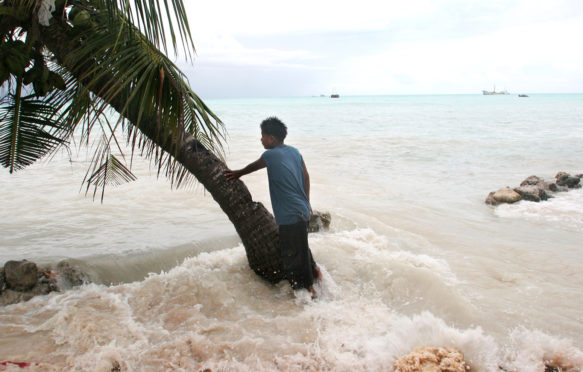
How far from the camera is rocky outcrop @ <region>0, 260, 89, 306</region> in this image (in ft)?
14.5

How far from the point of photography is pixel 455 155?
18.2 meters

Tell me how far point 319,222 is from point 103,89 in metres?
4.29

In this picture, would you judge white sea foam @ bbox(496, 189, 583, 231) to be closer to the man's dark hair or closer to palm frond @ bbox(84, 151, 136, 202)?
the man's dark hair

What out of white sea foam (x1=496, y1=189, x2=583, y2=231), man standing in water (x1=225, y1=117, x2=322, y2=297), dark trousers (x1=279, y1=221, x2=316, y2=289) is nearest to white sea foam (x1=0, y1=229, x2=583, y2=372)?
dark trousers (x1=279, y1=221, x2=316, y2=289)

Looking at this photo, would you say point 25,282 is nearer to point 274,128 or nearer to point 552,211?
point 274,128

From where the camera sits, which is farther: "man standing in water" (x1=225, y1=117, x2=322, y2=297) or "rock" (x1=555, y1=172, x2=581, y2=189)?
"rock" (x1=555, y1=172, x2=581, y2=189)

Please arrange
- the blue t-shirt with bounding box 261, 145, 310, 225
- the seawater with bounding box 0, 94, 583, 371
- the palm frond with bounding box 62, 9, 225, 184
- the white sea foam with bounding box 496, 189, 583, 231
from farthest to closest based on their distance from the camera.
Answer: the white sea foam with bounding box 496, 189, 583, 231
the blue t-shirt with bounding box 261, 145, 310, 225
the palm frond with bounding box 62, 9, 225, 184
the seawater with bounding box 0, 94, 583, 371

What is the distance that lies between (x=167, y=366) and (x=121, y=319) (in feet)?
3.27

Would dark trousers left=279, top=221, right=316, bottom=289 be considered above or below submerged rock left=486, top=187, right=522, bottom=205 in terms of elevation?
above

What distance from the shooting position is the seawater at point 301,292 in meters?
3.43

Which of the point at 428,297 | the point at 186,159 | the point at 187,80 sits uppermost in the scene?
the point at 187,80

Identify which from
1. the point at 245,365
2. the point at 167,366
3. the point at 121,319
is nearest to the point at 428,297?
the point at 245,365

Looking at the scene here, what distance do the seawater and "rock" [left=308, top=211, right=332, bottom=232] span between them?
215 millimetres

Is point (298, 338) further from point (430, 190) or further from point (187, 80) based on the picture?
point (430, 190)
